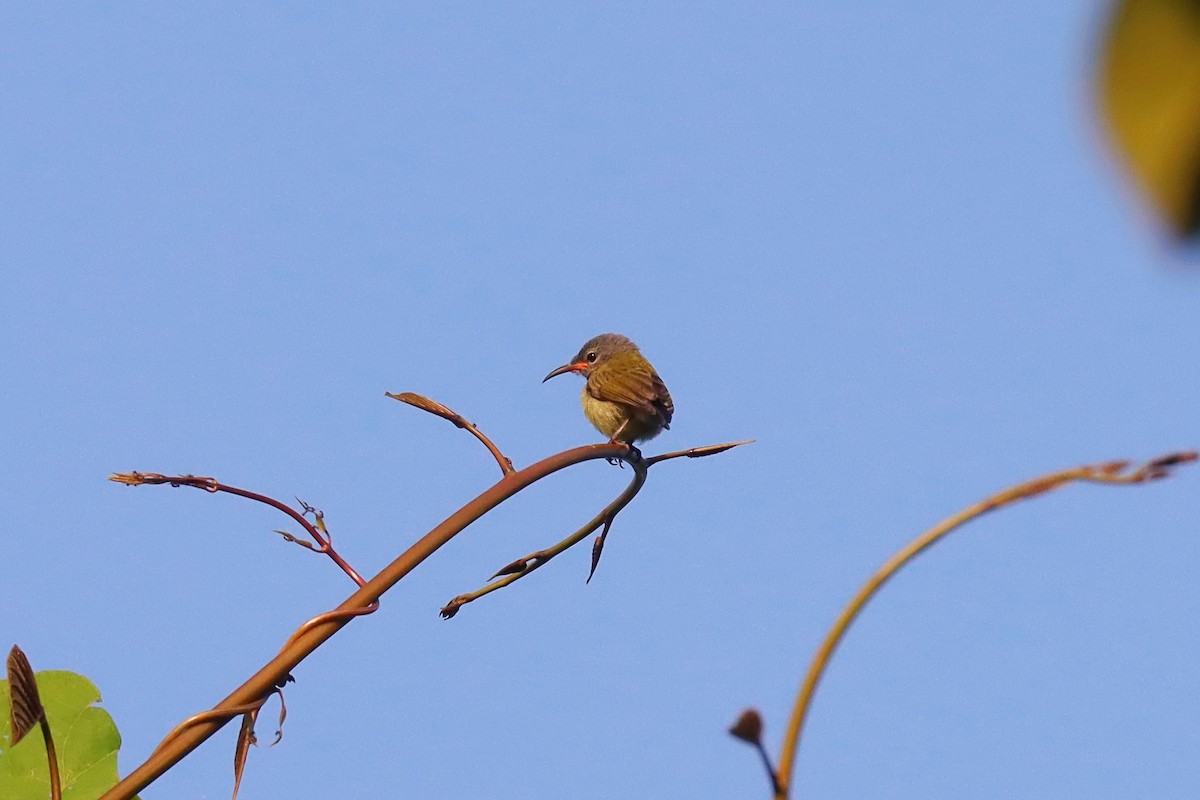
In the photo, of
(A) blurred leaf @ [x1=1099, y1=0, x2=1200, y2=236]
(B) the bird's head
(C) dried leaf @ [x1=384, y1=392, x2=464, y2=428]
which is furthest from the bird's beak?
(A) blurred leaf @ [x1=1099, y1=0, x2=1200, y2=236]

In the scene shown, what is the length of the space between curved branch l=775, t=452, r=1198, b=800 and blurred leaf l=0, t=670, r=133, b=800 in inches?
59.5

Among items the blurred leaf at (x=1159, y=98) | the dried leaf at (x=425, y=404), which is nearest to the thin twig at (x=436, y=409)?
the dried leaf at (x=425, y=404)

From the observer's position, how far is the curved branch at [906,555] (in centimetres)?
93

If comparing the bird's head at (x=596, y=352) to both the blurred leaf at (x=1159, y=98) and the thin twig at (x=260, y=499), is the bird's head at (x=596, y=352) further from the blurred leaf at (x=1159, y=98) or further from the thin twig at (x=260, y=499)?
the blurred leaf at (x=1159, y=98)

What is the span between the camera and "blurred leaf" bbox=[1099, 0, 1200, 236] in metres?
0.36

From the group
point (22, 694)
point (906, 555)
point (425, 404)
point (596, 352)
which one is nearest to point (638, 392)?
point (596, 352)

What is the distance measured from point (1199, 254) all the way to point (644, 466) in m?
1.85

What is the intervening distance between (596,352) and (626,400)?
1430 mm

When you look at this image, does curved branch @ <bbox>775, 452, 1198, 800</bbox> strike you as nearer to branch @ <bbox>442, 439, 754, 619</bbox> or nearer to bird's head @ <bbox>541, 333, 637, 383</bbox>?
branch @ <bbox>442, 439, 754, 619</bbox>

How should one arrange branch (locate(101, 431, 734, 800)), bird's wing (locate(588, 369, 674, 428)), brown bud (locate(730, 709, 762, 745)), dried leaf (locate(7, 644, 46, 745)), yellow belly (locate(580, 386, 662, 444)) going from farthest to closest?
yellow belly (locate(580, 386, 662, 444)), bird's wing (locate(588, 369, 674, 428)), branch (locate(101, 431, 734, 800)), dried leaf (locate(7, 644, 46, 745)), brown bud (locate(730, 709, 762, 745))

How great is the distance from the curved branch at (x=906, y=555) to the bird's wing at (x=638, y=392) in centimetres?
633

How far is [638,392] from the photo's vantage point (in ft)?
24.5

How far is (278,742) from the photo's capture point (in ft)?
5.95

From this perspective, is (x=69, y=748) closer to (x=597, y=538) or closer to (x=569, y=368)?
(x=597, y=538)
